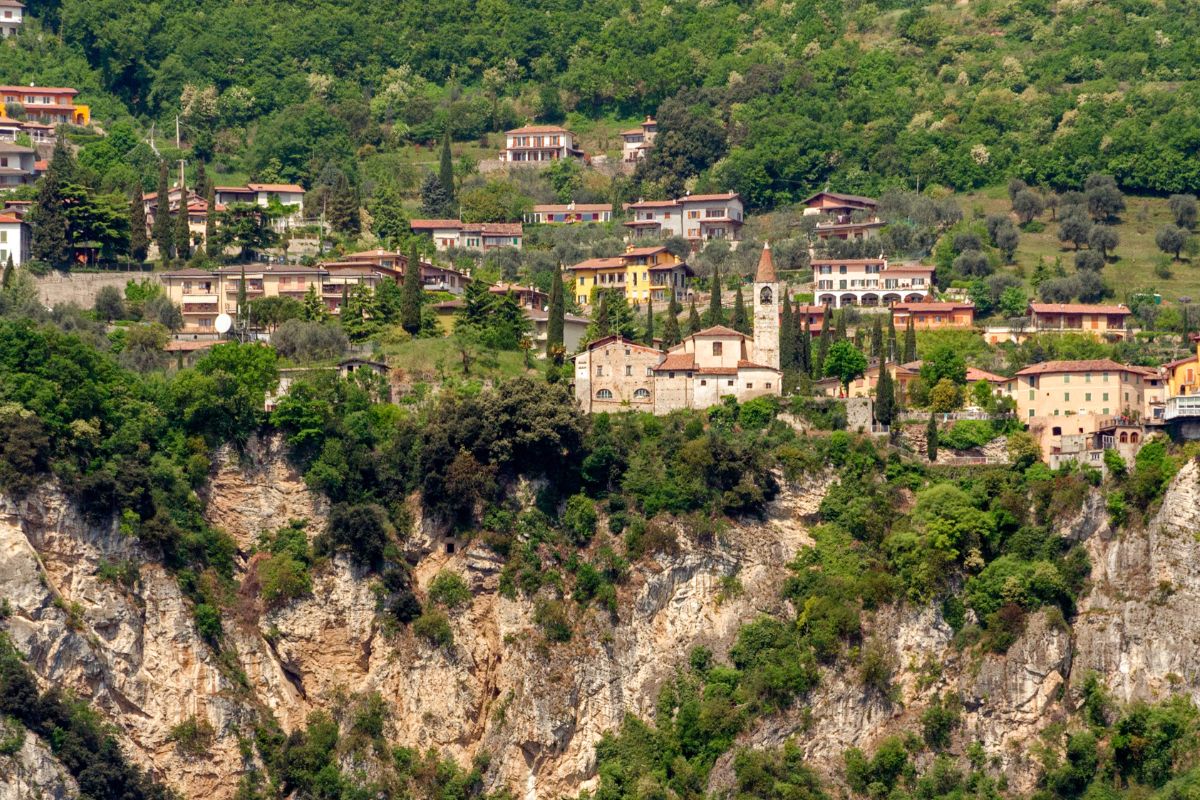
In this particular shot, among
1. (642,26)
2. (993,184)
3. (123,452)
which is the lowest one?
(123,452)

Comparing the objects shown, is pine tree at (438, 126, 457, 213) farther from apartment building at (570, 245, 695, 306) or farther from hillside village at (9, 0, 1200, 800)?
apartment building at (570, 245, 695, 306)

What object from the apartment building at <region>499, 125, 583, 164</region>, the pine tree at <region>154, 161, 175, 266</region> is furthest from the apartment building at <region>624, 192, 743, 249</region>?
the pine tree at <region>154, 161, 175, 266</region>

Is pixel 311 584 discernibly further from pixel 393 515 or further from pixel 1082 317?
pixel 1082 317

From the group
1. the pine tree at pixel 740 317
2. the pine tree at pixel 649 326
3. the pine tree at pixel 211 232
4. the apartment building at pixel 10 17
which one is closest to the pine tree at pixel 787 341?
the pine tree at pixel 740 317

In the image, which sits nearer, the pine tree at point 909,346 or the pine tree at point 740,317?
the pine tree at point 909,346

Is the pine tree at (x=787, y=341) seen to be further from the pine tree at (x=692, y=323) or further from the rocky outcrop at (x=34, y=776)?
the rocky outcrop at (x=34, y=776)

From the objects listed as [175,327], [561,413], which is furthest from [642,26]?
[561,413]
